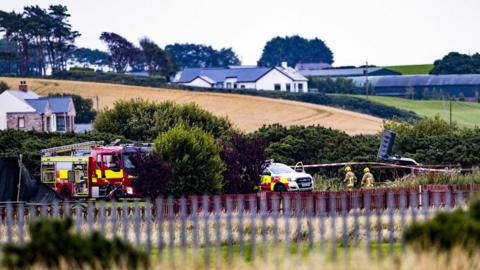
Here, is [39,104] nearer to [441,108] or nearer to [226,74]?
[441,108]

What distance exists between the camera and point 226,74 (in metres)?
172

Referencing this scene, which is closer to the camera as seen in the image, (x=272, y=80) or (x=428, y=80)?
(x=272, y=80)

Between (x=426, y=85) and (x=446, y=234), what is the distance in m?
164

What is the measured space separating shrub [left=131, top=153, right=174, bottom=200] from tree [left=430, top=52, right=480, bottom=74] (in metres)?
146

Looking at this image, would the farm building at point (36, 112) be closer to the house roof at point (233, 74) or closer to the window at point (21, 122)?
the window at point (21, 122)

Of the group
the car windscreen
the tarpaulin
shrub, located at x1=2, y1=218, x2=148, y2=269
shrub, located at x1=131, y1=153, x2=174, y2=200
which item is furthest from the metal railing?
the car windscreen

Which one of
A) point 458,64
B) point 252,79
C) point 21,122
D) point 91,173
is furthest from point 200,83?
point 91,173

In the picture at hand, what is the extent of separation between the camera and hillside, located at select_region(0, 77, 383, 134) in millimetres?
114544

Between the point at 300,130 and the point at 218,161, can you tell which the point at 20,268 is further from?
the point at 300,130

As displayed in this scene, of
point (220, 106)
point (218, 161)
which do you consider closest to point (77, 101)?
point (220, 106)

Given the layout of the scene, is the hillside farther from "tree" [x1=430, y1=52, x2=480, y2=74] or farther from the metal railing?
the metal railing

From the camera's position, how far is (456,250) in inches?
736

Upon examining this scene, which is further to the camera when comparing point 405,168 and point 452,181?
point 405,168

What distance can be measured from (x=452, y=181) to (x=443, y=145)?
67.6ft
